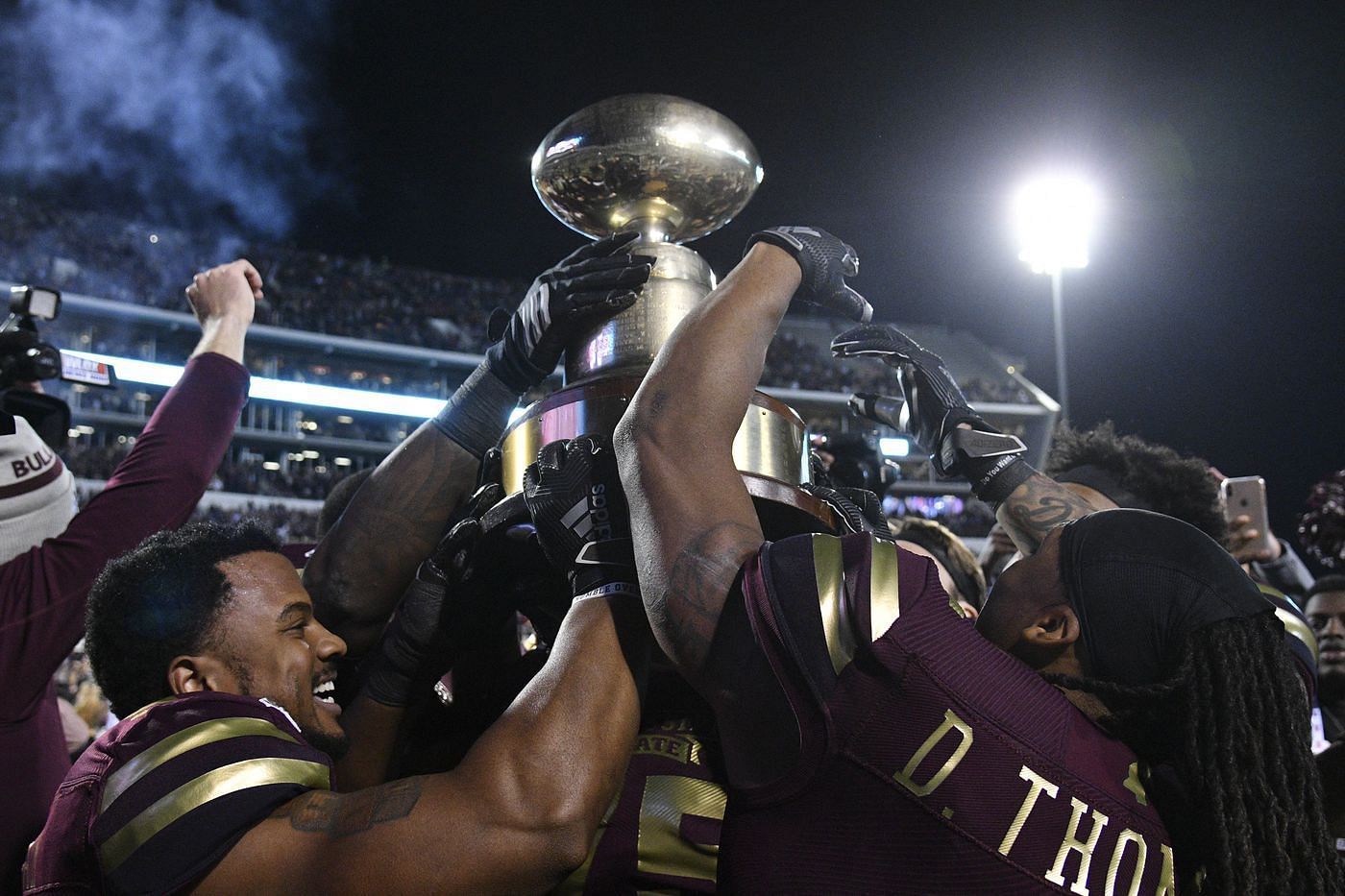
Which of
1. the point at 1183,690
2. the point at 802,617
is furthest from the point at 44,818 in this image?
the point at 1183,690

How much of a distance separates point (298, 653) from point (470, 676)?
2.28ft

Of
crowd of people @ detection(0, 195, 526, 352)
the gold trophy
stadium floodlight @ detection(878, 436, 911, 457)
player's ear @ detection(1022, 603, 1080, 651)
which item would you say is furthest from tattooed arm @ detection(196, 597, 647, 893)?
crowd of people @ detection(0, 195, 526, 352)

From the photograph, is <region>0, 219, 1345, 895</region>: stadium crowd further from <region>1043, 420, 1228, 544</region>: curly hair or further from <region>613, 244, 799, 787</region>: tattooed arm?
<region>1043, 420, 1228, 544</region>: curly hair

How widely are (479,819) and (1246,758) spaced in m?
1.10

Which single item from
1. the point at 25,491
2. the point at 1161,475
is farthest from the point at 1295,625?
the point at 25,491

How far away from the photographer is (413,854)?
1388 millimetres

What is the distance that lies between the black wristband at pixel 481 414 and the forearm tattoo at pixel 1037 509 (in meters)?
1.21

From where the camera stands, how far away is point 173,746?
1.47 metres

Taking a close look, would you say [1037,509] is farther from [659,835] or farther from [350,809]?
[350,809]

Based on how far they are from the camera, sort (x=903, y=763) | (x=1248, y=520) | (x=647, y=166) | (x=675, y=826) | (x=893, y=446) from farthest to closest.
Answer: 1. (x=893, y=446)
2. (x=1248, y=520)
3. (x=647, y=166)
4. (x=675, y=826)
5. (x=903, y=763)

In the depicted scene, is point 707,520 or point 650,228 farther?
point 650,228

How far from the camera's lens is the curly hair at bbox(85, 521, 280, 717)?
1.77 metres

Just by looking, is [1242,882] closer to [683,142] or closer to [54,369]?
[683,142]

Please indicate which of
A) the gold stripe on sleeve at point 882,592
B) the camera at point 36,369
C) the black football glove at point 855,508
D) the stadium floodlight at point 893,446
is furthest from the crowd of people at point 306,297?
the gold stripe on sleeve at point 882,592
